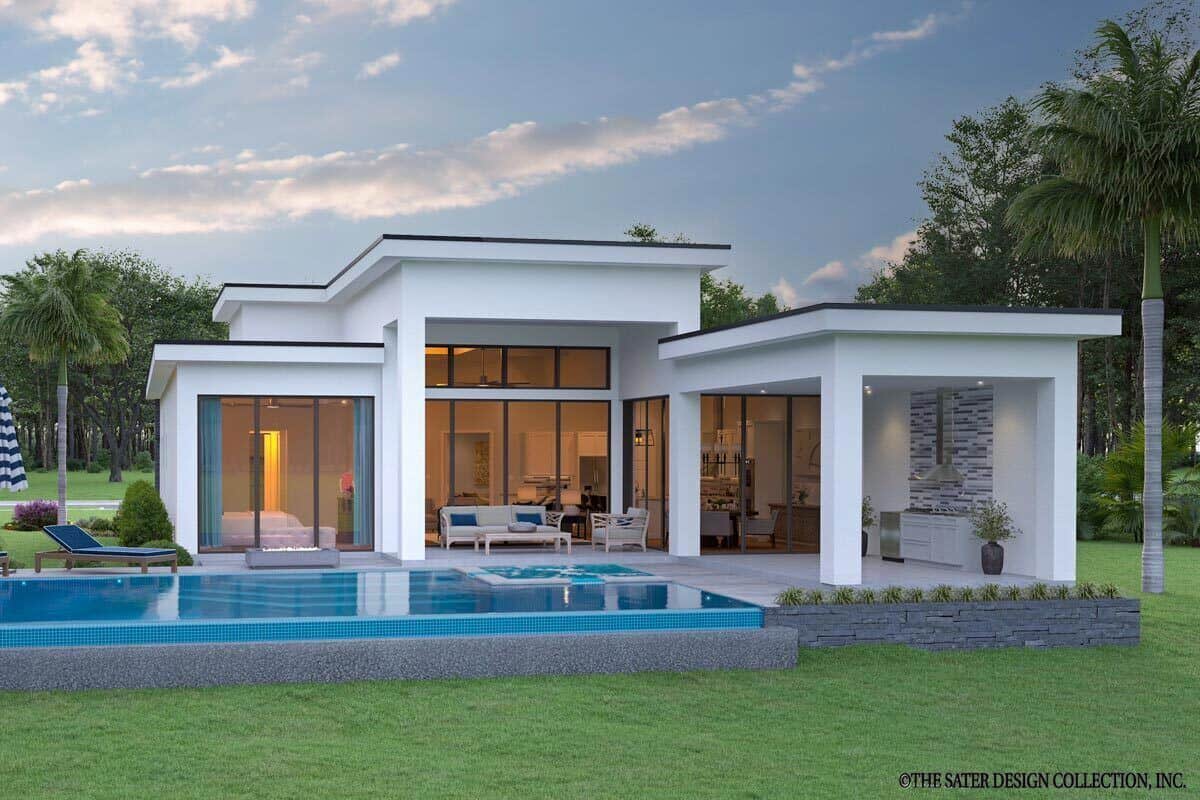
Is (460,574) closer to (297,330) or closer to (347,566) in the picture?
(347,566)

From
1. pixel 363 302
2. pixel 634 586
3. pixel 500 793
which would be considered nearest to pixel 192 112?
pixel 363 302

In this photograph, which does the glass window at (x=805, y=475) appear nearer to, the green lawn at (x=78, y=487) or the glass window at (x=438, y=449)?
the glass window at (x=438, y=449)

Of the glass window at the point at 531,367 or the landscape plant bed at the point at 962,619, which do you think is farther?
the glass window at the point at 531,367

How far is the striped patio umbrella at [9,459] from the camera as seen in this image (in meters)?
16.5

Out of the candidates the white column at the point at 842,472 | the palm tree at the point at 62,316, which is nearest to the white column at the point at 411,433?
the white column at the point at 842,472

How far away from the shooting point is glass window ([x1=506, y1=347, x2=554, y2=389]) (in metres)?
22.2

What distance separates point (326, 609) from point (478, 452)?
923 centimetres

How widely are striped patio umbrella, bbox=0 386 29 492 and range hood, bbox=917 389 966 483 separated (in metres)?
12.6

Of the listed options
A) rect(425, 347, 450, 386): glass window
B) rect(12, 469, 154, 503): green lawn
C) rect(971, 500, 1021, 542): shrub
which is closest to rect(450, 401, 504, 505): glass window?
rect(425, 347, 450, 386): glass window

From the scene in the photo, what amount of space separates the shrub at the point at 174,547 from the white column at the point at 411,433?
3.02 metres

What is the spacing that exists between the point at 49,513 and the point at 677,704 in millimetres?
21403

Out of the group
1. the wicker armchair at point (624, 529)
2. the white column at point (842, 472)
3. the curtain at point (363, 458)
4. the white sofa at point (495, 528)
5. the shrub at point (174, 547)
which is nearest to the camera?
the white column at point (842, 472)

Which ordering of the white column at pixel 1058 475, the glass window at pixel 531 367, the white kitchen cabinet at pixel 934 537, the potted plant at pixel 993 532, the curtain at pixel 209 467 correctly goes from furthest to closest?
the glass window at pixel 531 367, the curtain at pixel 209 467, the white kitchen cabinet at pixel 934 537, the potted plant at pixel 993 532, the white column at pixel 1058 475

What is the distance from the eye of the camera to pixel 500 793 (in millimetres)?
7914
